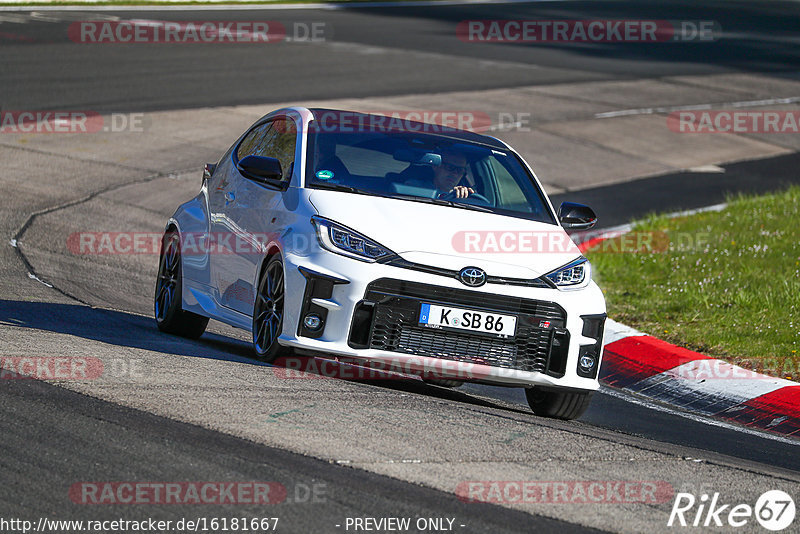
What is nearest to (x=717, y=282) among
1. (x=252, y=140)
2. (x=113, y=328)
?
(x=252, y=140)

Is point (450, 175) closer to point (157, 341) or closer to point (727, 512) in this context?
point (157, 341)

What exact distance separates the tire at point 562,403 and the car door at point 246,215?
1870 millimetres

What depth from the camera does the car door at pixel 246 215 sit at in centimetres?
796

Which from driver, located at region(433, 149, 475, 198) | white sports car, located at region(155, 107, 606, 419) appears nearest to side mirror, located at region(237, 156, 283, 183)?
white sports car, located at region(155, 107, 606, 419)

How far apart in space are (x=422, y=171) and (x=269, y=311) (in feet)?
4.65

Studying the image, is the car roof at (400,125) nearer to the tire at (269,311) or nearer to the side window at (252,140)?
the side window at (252,140)

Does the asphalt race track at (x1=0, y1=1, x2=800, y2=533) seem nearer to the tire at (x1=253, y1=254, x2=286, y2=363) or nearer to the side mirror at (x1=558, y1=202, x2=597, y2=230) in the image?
the tire at (x1=253, y1=254, x2=286, y2=363)

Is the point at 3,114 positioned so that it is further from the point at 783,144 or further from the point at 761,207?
the point at 783,144

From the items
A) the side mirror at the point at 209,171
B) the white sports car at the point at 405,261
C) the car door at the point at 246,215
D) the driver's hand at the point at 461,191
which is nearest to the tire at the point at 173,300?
the white sports car at the point at 405,261

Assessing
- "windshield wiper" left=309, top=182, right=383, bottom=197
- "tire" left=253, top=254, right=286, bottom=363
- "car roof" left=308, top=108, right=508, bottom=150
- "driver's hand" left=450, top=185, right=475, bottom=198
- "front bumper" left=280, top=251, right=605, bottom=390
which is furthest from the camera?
"car roof" left=308, top=108, right=508, bottom=150

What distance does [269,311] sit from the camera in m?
7.60

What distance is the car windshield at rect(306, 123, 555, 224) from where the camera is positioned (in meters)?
8.01

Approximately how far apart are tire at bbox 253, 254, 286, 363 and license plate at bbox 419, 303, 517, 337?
84cm

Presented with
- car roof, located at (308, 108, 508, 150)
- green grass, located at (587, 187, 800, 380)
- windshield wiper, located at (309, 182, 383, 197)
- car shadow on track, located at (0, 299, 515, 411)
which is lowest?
green grass, located at (587, 187, 800, 380)
